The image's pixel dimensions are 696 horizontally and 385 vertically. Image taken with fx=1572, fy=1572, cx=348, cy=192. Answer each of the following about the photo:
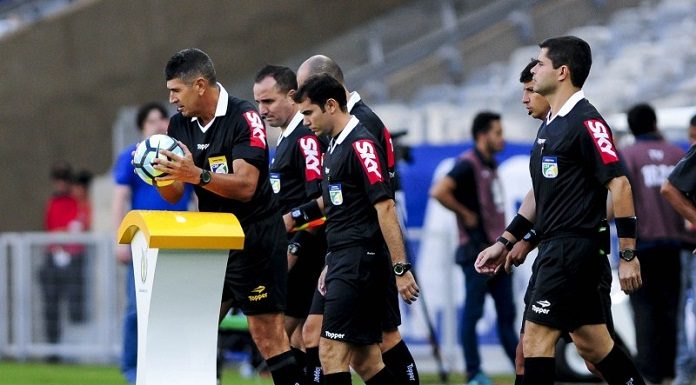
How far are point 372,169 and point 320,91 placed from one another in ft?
1.84

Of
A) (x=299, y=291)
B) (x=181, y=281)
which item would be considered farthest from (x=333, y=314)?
(x=299, y=291)

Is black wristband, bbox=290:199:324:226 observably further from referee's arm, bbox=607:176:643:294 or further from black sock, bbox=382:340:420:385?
referee's arm, bbox=607:176:643:294

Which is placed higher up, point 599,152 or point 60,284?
point 599,152

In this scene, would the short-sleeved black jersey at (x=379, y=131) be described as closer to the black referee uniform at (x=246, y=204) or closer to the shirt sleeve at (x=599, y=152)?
the black referee uniform at (x=246, y=204)

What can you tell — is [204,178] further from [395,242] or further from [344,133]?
[395,242]

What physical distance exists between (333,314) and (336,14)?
1632 centimetres

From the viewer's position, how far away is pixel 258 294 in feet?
30.4

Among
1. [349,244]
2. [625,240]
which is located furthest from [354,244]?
[625,240]

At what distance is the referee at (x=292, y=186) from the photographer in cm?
1047

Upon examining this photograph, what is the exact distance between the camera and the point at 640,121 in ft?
41.6

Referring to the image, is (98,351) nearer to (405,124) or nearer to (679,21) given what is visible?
(405,124)

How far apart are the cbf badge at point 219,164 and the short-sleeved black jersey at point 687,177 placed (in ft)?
8.61

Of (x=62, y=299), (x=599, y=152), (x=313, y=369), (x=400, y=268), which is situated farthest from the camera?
(x=62, y=299)

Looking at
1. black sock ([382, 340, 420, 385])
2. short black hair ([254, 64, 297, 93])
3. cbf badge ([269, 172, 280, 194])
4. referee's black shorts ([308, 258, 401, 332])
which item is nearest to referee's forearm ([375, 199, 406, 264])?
referee's black shorts ([308, 258, 401, 332])
